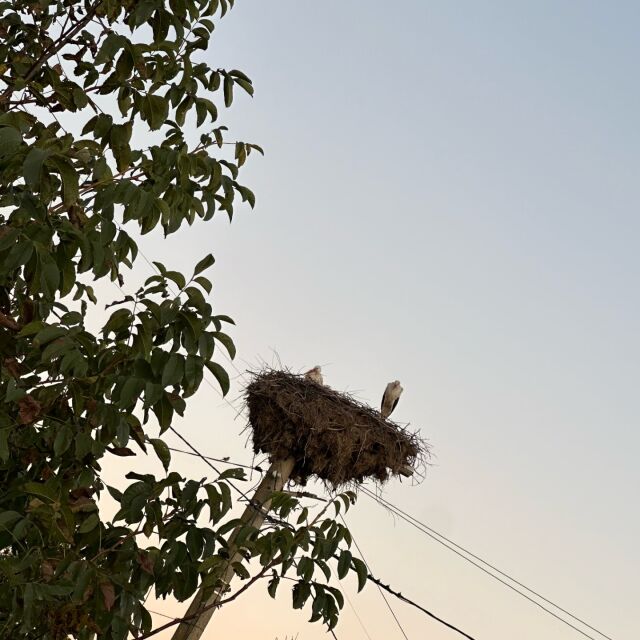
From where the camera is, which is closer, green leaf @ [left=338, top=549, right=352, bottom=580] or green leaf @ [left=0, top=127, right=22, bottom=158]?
green leaf @ [left=0, top=127, right=22, bottom=158]

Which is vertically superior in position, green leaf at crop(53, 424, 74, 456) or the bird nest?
the bird nest

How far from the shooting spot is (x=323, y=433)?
731cm

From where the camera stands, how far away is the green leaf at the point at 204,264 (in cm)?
260

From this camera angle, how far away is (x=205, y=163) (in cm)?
317

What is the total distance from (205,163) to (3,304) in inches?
33.5

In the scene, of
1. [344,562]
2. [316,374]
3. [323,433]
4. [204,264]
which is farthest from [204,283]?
[316,374]

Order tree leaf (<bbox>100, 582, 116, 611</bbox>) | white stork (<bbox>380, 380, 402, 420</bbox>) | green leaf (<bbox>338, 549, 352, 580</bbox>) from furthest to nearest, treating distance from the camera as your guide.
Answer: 1. white stork (<bbox>380, 380, 402, 420</bbox>)
2. green leaf (<bbox>338, 549, 352, 580</bbox>)
3. tree leaf (<bbox>100, 582, 116, 611</bbox>)

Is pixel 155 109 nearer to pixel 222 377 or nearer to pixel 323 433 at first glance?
pixel 222 377

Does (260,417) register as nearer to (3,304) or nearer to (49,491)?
(3,304)

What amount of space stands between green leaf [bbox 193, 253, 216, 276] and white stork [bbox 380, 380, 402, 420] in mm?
7177

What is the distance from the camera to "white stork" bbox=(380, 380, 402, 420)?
382 inches

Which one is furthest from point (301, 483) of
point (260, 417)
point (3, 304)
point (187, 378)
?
point (187, 378)

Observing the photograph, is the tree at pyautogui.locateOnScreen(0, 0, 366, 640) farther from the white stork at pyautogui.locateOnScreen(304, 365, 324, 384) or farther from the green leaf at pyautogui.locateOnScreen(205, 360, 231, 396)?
the white stork at pyautogui.locateOnScreen(304, 365, 324, 384)

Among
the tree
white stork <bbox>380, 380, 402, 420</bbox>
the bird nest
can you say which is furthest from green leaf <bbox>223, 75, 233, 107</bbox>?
white stork <bbox>380, 380, 402, 420</bbox>
